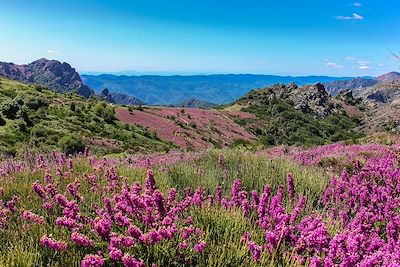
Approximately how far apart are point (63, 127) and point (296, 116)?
3810 inches

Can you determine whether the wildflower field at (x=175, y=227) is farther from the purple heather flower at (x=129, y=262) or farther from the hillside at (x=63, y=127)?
the hillside at (x=63, y=127)

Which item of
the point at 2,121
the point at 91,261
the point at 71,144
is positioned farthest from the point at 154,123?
the point at 91,261

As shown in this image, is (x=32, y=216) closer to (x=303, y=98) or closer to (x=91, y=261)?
(x=91, y=261)

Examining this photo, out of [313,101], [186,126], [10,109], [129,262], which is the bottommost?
[186,126]

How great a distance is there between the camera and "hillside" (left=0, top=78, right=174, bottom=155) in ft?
138

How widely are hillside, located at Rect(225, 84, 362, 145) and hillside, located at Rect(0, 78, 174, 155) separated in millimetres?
45404

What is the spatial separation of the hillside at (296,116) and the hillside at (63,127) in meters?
45.4

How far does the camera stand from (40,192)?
5.14 m

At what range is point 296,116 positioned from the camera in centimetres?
13612

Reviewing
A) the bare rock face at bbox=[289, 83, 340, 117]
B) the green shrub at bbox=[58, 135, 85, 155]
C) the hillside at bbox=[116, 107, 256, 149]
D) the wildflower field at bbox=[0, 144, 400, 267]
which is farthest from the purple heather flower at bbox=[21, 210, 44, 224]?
the bare rock face at bbox=[289, 83, 340, 117]

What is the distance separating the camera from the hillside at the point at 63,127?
1654 inches

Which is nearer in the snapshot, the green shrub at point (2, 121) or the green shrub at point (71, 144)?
the green shrub at point (71, 144)

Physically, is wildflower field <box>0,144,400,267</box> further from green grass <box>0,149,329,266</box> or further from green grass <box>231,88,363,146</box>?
green grass <box>231,88,363,146</box>

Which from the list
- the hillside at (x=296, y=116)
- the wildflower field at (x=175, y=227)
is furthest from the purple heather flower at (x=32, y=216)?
the hillside at (x=296, y=116)
